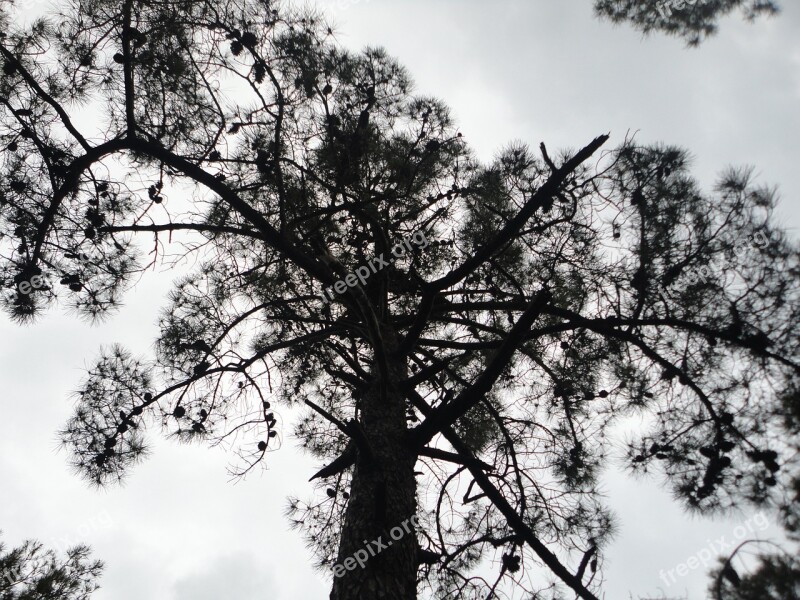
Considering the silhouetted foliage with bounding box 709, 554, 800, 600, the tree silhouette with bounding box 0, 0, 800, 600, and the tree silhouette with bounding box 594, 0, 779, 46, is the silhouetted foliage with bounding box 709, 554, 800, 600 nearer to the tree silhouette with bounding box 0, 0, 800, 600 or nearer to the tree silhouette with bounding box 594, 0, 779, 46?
the tree silhouette with bounding box 0, 0, 800, 600

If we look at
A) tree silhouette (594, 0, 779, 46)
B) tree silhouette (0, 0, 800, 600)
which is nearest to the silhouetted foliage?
tree silhouette (0, 0, 800, 600)

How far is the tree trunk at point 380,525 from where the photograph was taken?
2.20 metres

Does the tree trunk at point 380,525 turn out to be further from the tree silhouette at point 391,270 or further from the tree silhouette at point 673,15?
the tree silhouette at point 673,15

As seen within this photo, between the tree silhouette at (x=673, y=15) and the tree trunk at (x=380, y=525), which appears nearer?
the tree trunk at (x=380, y=525)

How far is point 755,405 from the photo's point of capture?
118 inches

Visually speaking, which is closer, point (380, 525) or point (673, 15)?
point (380, 525)

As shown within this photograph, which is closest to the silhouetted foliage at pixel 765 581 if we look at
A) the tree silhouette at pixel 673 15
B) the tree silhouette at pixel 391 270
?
the tree silhouette at pixel 391 270

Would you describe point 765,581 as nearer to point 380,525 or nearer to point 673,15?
point 380,525

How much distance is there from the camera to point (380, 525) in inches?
94.6

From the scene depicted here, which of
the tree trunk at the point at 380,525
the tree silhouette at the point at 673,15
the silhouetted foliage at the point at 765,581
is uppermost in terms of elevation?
the tree silhouette at the point at 673,15

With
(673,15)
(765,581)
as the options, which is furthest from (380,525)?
(673,15)

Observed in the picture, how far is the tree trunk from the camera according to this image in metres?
2.20

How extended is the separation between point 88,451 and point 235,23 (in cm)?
316

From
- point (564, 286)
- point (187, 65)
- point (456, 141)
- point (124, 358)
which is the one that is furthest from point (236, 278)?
point (564, 286)
